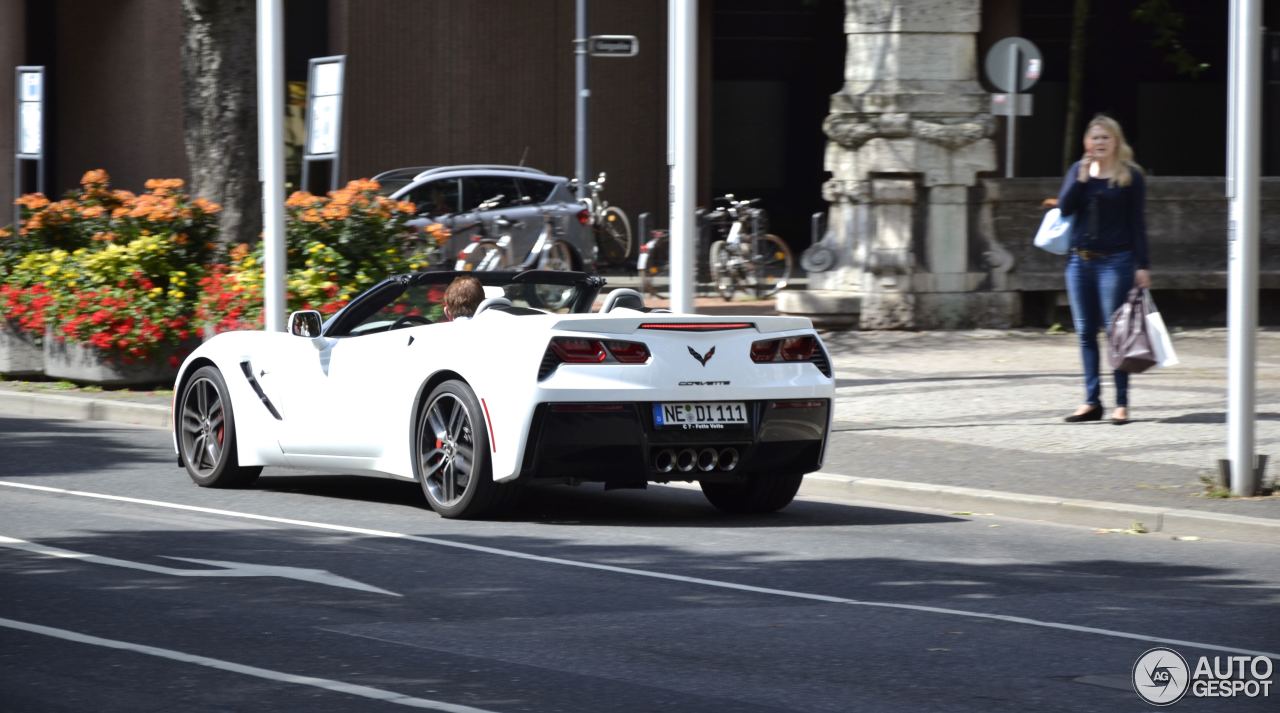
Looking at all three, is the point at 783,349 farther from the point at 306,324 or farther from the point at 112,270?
the point at 112,270

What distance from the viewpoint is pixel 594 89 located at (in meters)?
35.6

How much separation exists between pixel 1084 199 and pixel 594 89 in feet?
73.9

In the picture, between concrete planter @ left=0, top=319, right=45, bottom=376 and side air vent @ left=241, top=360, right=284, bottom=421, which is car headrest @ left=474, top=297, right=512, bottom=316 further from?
concrete planter @ left=0, top=319, right=45, bottom=376

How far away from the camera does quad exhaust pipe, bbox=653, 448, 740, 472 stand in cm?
980

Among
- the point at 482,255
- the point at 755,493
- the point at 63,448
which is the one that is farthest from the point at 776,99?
the point at 755,493

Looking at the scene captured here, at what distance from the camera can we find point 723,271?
2594 cm

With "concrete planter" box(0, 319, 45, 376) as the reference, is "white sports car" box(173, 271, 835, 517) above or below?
above

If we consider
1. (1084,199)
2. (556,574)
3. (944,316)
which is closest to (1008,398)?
(1084,199)

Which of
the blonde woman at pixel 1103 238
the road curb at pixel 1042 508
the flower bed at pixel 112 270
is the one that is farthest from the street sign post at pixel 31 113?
the road curb at pixel 1042 508

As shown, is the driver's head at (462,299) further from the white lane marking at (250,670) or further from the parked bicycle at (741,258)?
the parked bicycle at (741,258)

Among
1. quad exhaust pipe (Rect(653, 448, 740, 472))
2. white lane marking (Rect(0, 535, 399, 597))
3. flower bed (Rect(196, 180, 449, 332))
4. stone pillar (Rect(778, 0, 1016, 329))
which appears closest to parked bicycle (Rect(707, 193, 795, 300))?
stone pillar (Rect(778, 0, 1016, 329))

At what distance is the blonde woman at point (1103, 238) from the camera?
13.6 m

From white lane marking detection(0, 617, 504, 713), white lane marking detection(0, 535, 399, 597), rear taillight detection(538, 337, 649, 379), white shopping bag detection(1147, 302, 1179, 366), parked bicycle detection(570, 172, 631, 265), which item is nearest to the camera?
white lane marking detection(0, 617, 504, 713)

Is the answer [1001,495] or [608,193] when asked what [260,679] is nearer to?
[1001,495]
